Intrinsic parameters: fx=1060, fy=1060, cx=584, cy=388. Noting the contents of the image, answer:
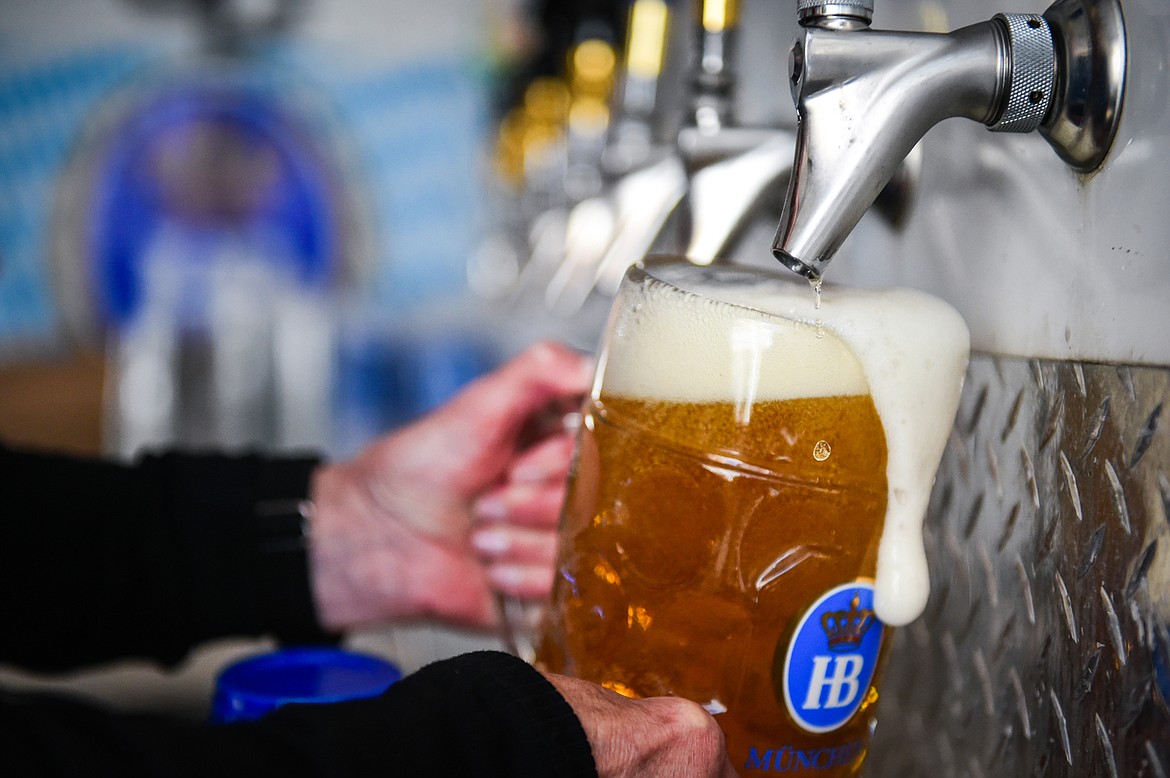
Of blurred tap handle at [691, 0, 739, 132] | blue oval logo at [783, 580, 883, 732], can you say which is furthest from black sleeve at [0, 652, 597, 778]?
blurred tap handle at [691, 0, 739, 132]

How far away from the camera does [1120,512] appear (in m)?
0.50

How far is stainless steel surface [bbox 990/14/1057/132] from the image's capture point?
50 centimetres

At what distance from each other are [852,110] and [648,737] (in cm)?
30

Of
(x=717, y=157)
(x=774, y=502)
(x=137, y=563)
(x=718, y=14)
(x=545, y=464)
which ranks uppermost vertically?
(x=718, y=14)

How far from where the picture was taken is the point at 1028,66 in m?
0.50

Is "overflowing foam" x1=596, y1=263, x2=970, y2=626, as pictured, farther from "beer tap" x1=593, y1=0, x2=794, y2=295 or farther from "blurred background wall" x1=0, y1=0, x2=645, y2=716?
"blurred background wall" x1=0, y1=0, x2=645, y2=716

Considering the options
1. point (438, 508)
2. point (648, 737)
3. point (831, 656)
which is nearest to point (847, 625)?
point (831, 656)

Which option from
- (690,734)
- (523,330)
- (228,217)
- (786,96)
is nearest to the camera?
(690,734)

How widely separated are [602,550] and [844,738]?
0.54 feet

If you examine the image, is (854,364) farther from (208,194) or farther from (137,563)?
Answer: (208,194)

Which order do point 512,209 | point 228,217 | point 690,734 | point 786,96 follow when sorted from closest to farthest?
point 690,734 < point 786,96 < point 512,209 < point 228,217

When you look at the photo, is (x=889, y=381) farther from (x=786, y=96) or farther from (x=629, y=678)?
(x=786, y=96)

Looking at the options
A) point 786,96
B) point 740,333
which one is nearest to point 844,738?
point 740,333

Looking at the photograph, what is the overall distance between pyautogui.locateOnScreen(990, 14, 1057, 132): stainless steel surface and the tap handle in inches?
2.6
